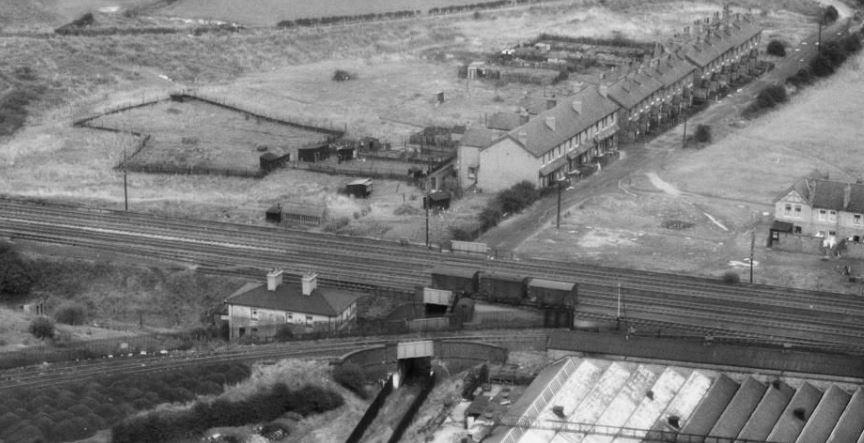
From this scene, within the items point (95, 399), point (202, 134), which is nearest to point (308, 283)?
point (95, 399)

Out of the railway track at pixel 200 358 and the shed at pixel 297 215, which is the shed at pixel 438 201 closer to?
the shed at pixel 297 215

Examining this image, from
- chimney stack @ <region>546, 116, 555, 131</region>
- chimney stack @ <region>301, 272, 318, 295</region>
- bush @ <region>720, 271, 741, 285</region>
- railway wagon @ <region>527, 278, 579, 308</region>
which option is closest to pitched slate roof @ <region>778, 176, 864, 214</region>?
bush @ <region>720, 271, 741, 285</region>

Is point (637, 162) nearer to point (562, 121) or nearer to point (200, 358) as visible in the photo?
point (562, 121)

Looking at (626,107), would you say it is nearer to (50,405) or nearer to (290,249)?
(290,249)

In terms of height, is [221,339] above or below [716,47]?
below

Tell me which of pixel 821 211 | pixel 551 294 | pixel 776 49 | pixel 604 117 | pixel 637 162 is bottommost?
pixel 551 294

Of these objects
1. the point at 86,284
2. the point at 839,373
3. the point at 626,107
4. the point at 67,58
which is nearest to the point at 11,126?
the point at 67,58
